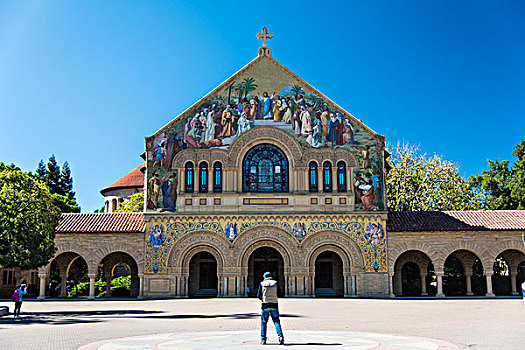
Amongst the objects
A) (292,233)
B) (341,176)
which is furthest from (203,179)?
(341,176)

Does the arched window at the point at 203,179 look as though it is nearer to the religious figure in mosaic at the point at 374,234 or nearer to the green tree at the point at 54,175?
the religious figure in mosaic at the point at 374,234

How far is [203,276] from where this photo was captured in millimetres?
39312

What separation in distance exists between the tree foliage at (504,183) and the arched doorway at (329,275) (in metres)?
21.2

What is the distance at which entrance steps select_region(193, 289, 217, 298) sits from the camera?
38.0 m

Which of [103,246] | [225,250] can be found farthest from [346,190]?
[103,246]

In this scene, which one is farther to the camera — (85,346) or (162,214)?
(162,214)

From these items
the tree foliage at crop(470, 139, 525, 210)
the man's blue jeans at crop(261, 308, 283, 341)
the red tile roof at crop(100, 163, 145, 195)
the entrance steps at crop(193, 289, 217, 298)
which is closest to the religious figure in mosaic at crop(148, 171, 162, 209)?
the entrance steps at crop(193, 289, 217, 298)

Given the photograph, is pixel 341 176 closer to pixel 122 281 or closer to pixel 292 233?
pixel 292 233

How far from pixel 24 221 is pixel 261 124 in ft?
57.1

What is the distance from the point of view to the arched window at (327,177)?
122ft

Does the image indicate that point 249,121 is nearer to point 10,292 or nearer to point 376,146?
point 376,146

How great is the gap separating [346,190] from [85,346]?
26.0 metres

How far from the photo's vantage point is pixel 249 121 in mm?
37719

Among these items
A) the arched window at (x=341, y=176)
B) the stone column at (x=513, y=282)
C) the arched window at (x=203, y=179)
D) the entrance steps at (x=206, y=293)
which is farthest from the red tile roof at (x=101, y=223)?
the stone column at (x=513, y=282)
